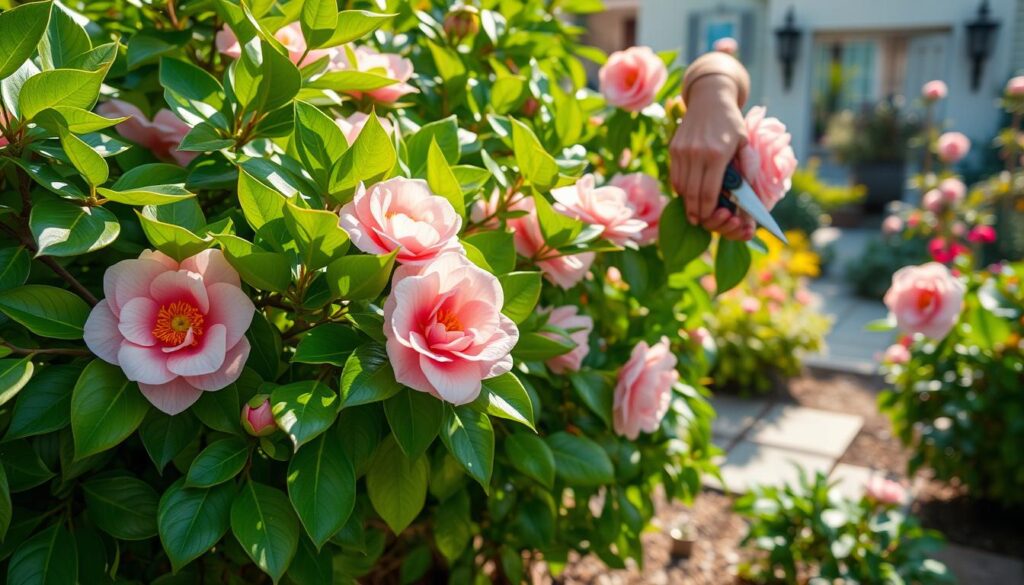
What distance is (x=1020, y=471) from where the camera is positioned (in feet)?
8.36

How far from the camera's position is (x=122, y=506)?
0.97 meters

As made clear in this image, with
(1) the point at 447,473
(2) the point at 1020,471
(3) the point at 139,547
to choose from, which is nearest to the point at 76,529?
(3) the point at 139,547

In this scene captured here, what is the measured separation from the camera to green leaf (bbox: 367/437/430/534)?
Answer: 3.27ft

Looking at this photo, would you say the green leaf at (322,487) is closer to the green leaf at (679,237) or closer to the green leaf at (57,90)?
the green leaf at (57,90)

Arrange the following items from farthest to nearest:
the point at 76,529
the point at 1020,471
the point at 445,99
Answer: the point at 1020,471
the point at 445,99
the point at 76,529

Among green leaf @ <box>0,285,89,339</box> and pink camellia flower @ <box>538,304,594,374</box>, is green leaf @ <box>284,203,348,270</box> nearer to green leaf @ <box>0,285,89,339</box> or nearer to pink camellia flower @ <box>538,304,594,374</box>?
green leaf @ <box>0,285,89,339</box>

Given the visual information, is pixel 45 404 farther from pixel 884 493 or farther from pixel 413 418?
pixel 884 493

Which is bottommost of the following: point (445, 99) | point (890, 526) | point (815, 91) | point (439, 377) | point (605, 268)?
point (815, 91)

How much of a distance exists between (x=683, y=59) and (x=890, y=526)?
9.76 metres

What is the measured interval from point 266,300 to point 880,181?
34.7ft

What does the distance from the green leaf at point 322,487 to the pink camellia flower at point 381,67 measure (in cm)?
53

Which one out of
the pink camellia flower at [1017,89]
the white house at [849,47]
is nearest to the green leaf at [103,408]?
the pink camellia flower at [1017,89]

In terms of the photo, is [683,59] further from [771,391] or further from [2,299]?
[2,299]

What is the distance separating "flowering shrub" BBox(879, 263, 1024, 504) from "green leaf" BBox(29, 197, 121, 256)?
192cm
